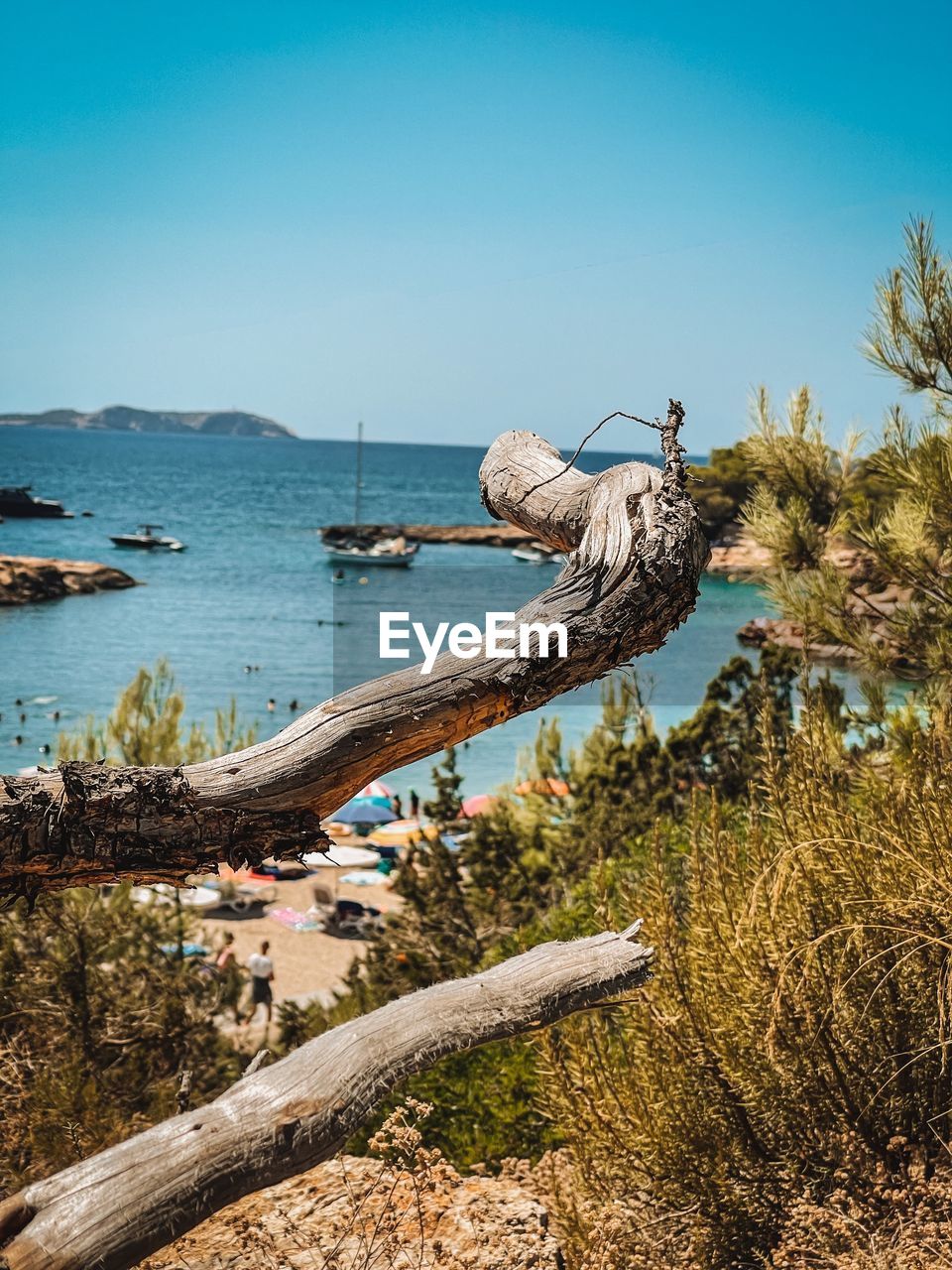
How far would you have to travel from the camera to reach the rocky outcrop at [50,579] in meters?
42.8

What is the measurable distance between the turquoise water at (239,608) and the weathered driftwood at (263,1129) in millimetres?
7595

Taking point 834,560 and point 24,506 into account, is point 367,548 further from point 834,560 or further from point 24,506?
point 834,560

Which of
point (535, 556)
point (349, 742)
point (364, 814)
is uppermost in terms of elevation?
point (349, 742)

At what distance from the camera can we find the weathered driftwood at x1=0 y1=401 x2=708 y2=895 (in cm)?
144

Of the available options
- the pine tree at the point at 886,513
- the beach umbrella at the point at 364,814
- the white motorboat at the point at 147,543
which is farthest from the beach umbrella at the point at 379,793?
the white motorboat at the point at 147,543

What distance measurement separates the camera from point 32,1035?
5473 mm

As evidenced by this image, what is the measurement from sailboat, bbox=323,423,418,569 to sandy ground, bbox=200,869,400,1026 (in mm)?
35975

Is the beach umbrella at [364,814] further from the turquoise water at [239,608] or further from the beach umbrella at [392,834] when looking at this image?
the turquoise water at [239,608]

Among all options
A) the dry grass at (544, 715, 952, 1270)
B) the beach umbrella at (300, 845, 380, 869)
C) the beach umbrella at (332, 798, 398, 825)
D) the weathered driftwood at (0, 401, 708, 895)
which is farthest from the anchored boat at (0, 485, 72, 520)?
the weathered driftwood at (0, 401, 708, 895)

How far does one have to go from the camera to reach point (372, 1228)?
3051mm

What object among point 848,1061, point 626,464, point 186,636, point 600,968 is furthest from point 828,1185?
point 186,636

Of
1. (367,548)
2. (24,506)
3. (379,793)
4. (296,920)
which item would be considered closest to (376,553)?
(367,548)

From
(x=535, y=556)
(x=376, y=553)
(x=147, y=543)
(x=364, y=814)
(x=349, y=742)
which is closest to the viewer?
(x=349, y=742)

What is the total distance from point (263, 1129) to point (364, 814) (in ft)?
55.5
